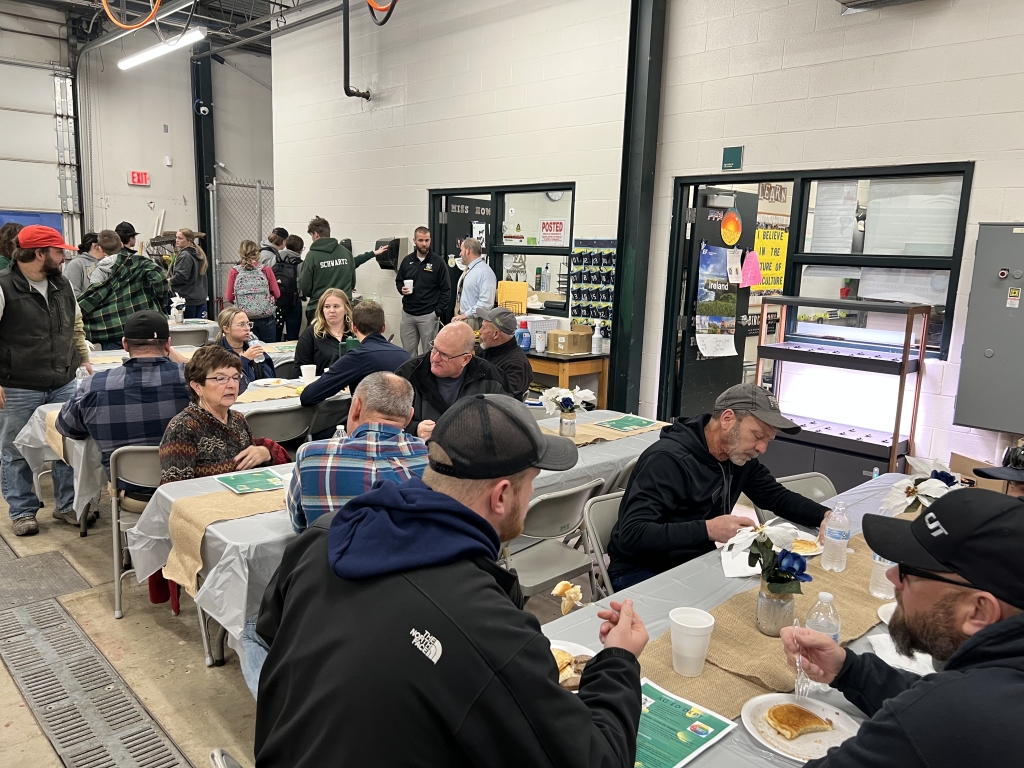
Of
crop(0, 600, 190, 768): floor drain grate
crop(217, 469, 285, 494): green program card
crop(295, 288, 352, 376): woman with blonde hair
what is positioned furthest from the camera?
crop(295, 288, 352, 376): woman with blonde hair

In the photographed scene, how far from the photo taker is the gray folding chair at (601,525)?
8.61 feet

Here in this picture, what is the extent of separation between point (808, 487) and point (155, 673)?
296 cm

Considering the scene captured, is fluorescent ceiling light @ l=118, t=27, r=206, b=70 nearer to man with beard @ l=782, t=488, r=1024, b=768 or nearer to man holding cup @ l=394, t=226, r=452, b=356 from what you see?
man holding cup @ l=394, t=226, r=452, b=356

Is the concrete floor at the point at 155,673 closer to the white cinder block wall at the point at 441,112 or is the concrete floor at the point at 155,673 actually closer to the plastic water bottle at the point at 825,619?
the plastic water bottle at the point at 825,619

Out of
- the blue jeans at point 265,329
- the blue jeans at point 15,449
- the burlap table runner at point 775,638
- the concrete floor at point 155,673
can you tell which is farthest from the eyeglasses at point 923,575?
the blue jeans at point 265,329

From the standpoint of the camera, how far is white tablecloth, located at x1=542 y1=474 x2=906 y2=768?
4.73 ft

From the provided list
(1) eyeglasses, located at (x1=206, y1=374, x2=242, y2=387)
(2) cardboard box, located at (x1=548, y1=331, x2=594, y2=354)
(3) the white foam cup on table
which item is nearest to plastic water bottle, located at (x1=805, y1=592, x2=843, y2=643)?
(3) the white foam cup on table

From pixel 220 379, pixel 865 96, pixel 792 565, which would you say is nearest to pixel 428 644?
pixel 792 565

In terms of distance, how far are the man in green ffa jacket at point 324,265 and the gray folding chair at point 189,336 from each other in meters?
1.42

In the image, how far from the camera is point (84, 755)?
8.36 ft

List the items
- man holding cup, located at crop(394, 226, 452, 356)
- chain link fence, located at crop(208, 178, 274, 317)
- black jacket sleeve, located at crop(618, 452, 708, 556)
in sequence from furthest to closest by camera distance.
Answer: chain link fence, located at crop(208, 178, 274, 317)
man holding cup, located at crop(394, 226, 452, 356)
black jacket sleeve, located at crop(618, 452, 708, 556)

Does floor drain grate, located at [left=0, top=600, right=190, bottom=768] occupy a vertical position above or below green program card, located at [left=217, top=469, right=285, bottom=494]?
below

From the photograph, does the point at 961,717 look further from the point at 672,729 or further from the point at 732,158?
the point at 732,158

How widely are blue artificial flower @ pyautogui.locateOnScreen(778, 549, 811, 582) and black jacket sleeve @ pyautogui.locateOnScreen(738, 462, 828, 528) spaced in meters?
1.05
